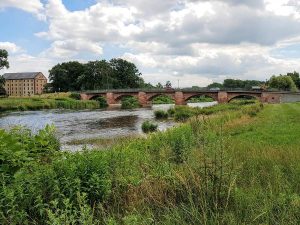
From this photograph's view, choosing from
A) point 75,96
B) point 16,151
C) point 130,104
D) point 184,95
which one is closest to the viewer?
point 16,151

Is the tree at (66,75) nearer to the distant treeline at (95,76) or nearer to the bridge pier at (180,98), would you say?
the distant treeline at (95,76)

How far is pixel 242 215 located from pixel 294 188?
6.84ft

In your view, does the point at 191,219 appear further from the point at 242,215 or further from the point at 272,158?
the point at 272,158

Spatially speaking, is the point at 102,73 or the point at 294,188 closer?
the point at 294,188

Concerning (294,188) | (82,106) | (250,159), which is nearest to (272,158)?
(250,159)

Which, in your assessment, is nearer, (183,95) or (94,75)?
(183,95)

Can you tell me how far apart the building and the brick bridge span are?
7810 centimetres

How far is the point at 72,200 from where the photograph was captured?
6.82m

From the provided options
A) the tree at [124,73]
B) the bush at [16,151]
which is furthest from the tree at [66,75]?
the bush at [16,151]

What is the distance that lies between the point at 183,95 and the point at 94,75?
52.5m

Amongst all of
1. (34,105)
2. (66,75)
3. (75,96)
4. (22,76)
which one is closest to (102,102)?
(75,96)

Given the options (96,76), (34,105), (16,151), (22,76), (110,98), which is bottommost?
(34,105)

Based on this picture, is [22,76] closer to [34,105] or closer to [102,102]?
[102,102]

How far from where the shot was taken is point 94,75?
5502 inches
